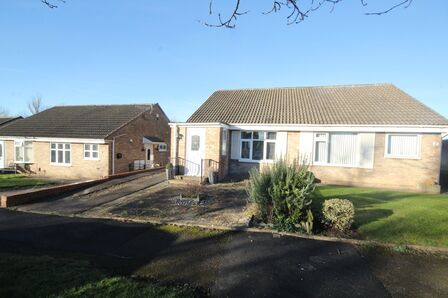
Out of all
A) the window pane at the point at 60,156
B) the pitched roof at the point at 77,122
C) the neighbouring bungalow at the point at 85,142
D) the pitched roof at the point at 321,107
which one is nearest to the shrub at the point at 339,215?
the pitched roof at the point at 321,107

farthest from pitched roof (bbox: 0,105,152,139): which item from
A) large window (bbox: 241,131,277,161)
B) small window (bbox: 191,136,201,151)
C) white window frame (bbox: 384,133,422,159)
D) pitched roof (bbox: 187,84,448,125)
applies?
white window frame (bbox: 384,133,422,159)

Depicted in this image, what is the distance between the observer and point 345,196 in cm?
995

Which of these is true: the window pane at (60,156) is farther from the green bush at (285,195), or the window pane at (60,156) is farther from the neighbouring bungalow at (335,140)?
the green bush at (285,195)

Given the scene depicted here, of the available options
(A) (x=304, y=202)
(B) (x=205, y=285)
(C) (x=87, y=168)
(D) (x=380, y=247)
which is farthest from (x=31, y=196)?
(D) (x=380, y=247)

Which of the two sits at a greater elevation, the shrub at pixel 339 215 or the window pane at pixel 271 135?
the window pane at pixel 271 135

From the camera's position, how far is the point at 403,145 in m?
12.8

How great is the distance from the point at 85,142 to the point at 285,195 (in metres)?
16.4

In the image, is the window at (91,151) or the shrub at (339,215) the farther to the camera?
the window at (91,151)

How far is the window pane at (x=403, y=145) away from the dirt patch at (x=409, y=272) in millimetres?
9526

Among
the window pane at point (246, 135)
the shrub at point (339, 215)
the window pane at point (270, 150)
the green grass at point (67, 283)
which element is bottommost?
the green grass at point (67, 283)

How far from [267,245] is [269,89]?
1642cm

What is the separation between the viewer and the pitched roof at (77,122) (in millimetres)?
18906

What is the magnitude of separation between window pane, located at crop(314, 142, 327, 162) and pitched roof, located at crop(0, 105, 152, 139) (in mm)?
14045

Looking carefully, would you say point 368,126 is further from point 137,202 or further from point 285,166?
point 137,202
